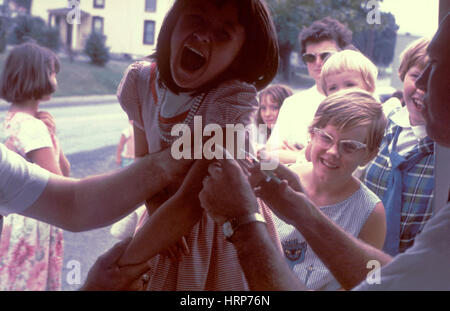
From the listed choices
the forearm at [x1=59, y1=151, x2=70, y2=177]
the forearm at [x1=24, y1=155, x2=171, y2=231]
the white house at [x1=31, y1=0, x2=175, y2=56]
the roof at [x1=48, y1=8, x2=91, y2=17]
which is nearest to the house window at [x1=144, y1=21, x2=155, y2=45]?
the white house at [x1=31, y1=0, x2=175, y2=56]

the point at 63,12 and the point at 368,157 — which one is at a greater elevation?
the point at 63,12

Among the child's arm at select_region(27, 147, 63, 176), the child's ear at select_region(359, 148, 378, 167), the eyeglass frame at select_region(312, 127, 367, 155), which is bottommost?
the child's arm at select_region(27, 147, 63, 176)

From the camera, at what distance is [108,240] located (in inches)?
37.9

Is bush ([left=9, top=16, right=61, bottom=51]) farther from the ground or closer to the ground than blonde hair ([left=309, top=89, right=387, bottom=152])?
farther from the ground

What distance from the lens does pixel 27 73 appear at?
3.42 feet

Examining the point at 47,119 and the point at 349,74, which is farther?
the point at 47,119

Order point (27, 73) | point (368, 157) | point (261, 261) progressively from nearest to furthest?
point (261, 261)
point (368, 157)
point (27, 73)

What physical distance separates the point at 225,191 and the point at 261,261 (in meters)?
0.14

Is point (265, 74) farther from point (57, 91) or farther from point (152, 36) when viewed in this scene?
point (57, 91)

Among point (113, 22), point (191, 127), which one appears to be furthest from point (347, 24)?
point (113, 22)

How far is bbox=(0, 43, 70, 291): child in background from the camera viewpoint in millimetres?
1030

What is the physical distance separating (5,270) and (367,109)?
961 mm

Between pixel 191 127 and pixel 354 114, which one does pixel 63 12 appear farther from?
pixel 354 114

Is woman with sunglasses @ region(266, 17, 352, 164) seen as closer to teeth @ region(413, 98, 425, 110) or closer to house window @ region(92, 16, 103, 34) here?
teeth @ region(413, 98, 425, 110)
